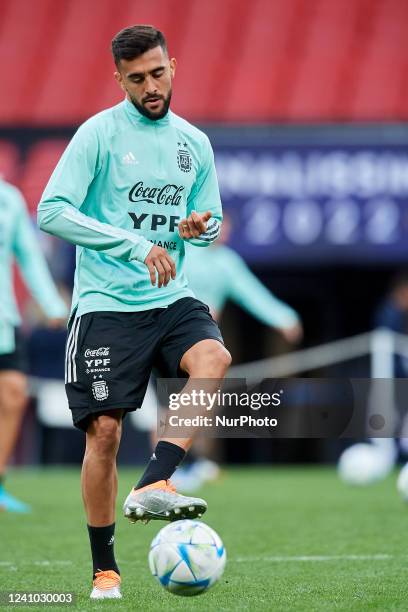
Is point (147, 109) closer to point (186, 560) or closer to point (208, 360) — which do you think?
point (208, 360)

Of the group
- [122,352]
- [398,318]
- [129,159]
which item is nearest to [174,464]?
[122,352]

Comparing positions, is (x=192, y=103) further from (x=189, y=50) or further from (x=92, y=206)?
(x=92, y=206)

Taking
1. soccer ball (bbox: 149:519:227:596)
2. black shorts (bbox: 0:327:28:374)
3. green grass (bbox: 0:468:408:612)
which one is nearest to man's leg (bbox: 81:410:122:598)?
green grass (bbox: 0:468:408:612)

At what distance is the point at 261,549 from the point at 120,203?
2.56 meters

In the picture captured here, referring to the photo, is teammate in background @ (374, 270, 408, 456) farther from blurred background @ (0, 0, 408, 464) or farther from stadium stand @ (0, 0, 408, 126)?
stadium stand @ (0, 0, 408, 126)

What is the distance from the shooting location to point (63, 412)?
14773mm

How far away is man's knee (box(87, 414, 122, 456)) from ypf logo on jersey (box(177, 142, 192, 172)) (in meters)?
1.13

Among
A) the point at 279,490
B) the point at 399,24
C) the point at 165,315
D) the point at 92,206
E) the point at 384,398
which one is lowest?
the point at 279,490

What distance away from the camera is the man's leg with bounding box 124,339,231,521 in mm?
4816

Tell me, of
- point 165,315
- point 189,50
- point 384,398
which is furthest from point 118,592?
point 189,50

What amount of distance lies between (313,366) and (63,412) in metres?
3.01

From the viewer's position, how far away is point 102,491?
5293 millimetres

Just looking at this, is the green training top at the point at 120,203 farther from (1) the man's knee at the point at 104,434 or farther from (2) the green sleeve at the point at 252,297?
(2) the green sleeve at the point at 252,297

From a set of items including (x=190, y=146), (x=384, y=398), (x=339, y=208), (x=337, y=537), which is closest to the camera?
(x=190, y=146)
